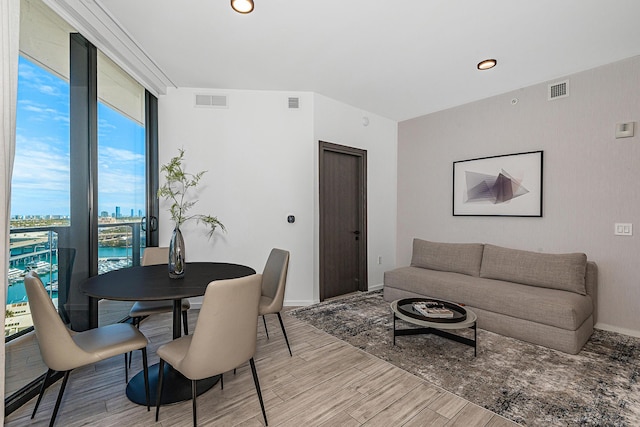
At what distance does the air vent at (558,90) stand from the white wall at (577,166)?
5cm

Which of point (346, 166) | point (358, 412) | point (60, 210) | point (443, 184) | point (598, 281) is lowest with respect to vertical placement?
point (358, 412)

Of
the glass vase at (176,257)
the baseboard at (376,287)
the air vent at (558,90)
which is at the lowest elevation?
the baseboard at (376,287)

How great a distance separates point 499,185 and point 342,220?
2167 mm

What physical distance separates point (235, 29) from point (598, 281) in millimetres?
4453

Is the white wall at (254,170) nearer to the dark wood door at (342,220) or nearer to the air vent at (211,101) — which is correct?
the air vent at (211,101)

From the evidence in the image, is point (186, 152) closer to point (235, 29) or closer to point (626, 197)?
point (235, 29)

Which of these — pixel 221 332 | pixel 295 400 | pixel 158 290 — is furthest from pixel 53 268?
pixel 295 400

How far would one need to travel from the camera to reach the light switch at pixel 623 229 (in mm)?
2941

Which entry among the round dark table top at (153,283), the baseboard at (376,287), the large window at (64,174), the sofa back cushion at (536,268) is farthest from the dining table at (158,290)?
the sofa back cushion at (536,268)

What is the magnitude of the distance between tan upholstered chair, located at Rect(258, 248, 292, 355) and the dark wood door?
48.2 inches

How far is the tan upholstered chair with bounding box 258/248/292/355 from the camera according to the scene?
8.35ft

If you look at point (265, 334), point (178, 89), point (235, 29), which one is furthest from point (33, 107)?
point (265, 334)

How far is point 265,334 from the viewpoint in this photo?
3.01 meters

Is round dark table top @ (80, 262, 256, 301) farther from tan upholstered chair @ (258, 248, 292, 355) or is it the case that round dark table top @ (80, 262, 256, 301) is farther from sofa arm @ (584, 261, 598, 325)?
sofa arm @ (584, 261, 598, 325)
